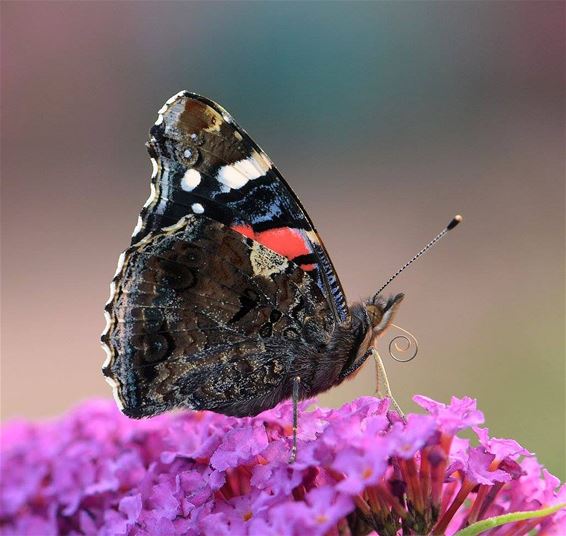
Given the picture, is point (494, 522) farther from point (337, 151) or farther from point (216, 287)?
point (337, 151)

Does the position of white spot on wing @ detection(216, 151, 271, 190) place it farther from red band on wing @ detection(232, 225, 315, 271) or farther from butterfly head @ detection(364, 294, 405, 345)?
butterfly head @ detection(364, 294, 405, 345)

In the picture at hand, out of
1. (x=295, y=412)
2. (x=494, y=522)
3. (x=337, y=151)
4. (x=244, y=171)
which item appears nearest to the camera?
(x=494, y=522)

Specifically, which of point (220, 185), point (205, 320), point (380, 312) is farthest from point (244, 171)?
point (380, 312)

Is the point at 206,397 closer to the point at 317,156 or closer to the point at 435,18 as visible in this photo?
the point at 317,156

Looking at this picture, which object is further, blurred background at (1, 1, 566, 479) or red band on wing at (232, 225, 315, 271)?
blurred background at (1, 1, 566, 479)

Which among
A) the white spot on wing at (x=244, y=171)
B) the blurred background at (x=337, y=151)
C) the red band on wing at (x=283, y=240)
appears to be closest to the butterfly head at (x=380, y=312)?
the red band on wing at (x=283, y=240)

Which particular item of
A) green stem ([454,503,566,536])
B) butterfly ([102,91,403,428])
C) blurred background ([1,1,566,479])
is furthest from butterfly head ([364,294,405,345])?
blurred background ([1,1,566,479])

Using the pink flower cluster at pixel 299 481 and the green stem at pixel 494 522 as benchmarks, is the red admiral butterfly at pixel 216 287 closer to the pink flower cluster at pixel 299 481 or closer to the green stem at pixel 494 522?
the pink flower cluster at pixel 299 481
